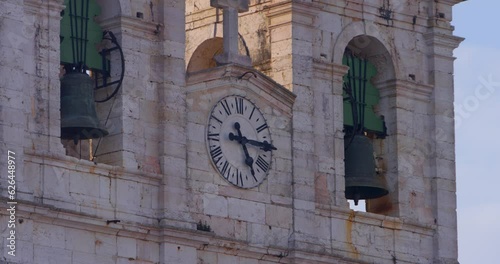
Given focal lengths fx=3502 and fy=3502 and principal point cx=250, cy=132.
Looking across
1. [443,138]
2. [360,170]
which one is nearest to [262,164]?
[360,170]

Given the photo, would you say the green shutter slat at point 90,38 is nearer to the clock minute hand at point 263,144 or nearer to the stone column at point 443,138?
the clock minute hand at point 263,144

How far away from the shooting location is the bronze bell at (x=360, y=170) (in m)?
55.6

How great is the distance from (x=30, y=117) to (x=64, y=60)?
177 cm

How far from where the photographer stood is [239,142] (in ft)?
175

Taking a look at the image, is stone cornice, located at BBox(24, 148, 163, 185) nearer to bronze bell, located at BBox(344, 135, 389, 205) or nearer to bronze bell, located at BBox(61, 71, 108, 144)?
bronze bell, located at BBox(61, 71, 108, 144)

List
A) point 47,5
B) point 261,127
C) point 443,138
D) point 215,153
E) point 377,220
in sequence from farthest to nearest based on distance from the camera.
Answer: point 443,138, point 377,220, point 261,127, point 215,153, point 47,5

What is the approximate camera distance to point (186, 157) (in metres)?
52.7

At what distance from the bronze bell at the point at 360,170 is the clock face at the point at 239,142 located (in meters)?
2.11

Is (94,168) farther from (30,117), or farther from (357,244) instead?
(357,244)

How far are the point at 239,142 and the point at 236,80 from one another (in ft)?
3.12

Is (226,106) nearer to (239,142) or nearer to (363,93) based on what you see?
(239,142)

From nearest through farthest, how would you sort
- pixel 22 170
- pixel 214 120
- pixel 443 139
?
pixel 22 170 → pixel 214 120 → pixel 443 139

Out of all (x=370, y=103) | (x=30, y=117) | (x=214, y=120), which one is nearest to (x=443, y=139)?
(x=370, y=103)

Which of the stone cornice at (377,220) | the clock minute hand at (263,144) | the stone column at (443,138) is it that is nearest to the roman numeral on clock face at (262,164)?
the clock minute hand at (263,144)
